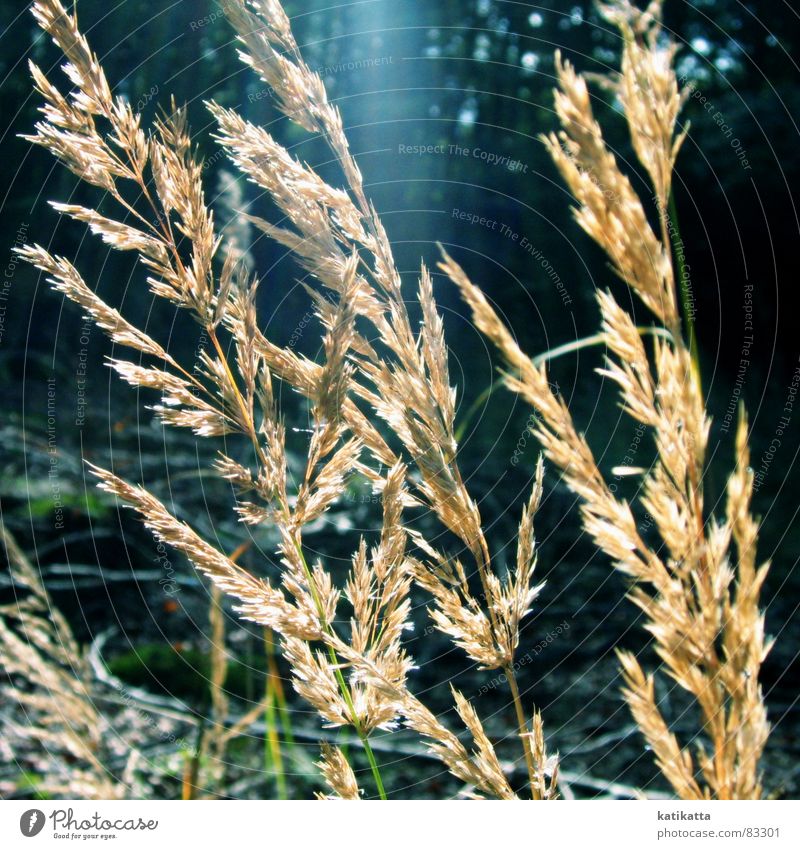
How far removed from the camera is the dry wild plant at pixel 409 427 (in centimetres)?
72

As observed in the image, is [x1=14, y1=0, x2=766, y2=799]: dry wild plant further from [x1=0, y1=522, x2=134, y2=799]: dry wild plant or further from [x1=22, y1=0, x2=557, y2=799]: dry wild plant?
[x1=0, y1=522, x2=134, y2=799]: dry wild plant

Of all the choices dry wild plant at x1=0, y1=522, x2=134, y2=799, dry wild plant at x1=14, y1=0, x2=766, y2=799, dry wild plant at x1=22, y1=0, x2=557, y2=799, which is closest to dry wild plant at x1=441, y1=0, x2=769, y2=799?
dry wild plant at x1=14, y1=0, x2=766, y2=799

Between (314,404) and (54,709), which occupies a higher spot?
(314,404)

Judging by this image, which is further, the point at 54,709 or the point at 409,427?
the point at 54,709

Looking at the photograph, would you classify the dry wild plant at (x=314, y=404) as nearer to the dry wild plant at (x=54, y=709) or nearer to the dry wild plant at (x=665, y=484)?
the dry wild plant at (x=665, y=484)

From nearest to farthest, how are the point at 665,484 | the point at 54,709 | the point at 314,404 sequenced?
the point at 665,484, the point at 314,404, the point at 54,709

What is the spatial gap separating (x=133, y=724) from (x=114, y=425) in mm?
2114

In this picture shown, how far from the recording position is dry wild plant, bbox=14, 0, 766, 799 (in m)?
0.72

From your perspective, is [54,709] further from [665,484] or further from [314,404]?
[665,484]

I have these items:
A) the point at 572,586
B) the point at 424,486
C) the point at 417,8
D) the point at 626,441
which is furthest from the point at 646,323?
the point at 424,486

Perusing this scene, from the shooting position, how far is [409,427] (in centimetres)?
85

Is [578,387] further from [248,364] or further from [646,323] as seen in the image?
[248,364]

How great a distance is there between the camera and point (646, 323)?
365 centimetres

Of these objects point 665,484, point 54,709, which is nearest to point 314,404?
point 665,484
